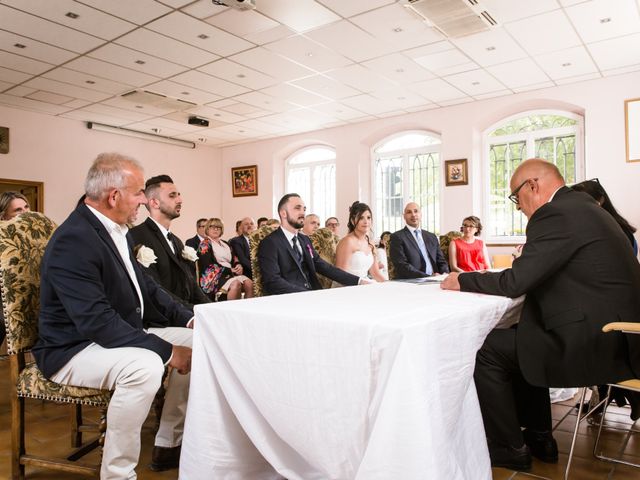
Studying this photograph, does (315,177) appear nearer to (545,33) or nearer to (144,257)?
(545,33)

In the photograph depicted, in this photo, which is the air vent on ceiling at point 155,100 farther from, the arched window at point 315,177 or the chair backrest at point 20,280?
the chair backrest at point 20,280

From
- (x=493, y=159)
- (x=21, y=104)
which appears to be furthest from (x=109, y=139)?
(x=493, y=159)

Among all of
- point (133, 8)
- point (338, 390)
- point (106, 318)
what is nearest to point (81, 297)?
point (106, 318)

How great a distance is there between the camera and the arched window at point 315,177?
36.9ft

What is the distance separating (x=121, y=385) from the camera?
1.82m

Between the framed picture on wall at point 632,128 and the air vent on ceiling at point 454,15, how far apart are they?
306 cm

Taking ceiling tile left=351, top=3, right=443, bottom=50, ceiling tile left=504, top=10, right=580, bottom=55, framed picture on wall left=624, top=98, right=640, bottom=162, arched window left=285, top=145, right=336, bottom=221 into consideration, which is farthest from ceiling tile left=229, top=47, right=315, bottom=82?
framed picture on wall left=624, top=98, right=640, bottom=162

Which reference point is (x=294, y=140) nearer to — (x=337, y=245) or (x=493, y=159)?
(x=493, y=159)

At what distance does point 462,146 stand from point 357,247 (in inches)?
201

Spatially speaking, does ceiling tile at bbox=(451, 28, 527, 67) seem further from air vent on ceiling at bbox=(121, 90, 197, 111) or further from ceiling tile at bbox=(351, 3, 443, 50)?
air vent on ceiling at bbox=(121, 90, 197, 111)

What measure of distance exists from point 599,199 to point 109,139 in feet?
30.7

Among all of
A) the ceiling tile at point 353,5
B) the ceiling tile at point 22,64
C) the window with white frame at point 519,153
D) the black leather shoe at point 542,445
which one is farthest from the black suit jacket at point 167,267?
the window with white frame at point 519,153

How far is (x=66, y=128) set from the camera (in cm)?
952

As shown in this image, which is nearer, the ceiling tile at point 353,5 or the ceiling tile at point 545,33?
the ceiling tile at point 353,5
